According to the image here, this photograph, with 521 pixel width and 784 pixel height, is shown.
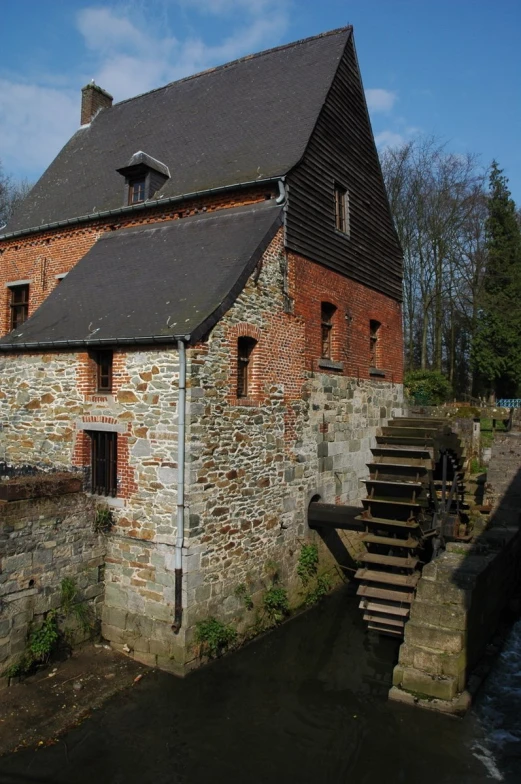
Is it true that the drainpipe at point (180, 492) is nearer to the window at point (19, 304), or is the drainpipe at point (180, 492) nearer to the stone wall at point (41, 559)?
the stone wall at point (41, 559)

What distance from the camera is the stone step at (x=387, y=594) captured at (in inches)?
352

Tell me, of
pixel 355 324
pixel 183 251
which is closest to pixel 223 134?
pixel 183 251

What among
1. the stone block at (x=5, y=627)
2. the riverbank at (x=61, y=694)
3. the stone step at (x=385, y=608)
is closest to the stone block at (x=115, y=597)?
the riverbank at (x=61, y=694)

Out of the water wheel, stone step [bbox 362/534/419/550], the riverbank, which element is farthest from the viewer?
stone step [bbox 362/534/419/550]

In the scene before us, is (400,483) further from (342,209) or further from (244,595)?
(342,209)

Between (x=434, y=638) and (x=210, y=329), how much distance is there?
4924 millimetres

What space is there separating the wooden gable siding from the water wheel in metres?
3.64

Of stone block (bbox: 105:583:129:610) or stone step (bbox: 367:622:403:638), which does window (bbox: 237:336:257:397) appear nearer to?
stone block (bbox: 105:583:129:610)

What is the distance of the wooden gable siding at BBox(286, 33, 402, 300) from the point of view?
33.8 ft

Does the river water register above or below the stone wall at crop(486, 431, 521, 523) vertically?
below

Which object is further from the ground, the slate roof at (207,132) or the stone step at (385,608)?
the slate roof at (207,132)

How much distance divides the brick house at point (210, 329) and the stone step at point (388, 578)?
122 centimetres

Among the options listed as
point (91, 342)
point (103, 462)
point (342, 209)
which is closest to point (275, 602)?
point (103, 462)

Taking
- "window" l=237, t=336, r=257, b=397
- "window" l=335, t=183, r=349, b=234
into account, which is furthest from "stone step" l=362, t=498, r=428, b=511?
"window" l=335, t=183, r=349, b=234
